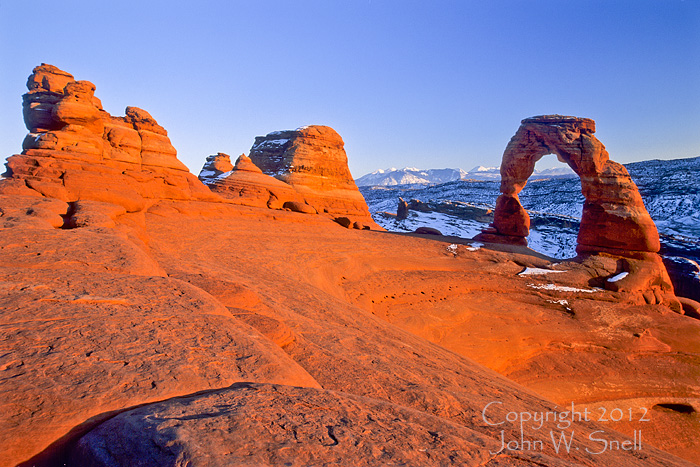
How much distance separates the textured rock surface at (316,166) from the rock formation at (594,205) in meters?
8.70

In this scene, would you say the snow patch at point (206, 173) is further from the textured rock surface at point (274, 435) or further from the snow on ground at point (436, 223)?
the textured rock surface at point (274, 435)

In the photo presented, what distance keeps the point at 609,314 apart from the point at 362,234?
834 centimetres

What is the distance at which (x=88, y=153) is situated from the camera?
10641 millimetres

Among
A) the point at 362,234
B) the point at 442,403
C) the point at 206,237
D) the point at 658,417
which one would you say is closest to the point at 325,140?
the point at 362,234

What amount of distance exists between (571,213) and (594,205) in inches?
1263

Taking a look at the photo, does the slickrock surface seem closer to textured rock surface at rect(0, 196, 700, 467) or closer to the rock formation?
textured rock surface at rect(0, 196, 700, 467)

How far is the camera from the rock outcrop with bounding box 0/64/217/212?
8570 millimetres

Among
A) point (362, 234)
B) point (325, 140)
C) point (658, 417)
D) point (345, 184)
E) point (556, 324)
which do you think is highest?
point (325, 140)

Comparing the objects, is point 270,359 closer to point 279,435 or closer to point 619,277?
point 279,435

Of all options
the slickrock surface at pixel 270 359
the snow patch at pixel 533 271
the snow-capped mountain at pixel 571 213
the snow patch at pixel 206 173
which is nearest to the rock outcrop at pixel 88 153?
the slickrock surface at pixel 270 359

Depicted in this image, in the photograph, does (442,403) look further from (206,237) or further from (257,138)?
(257,138)

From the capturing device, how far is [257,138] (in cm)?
2820

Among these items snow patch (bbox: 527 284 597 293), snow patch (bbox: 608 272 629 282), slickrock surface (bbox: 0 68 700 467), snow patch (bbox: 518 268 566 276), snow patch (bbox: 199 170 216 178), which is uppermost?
snow patch (bbox: 199 170 216 178)

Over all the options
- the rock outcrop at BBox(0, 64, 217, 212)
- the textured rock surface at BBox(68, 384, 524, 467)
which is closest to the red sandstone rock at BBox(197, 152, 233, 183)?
the rock outcrop at BBox(0, 64, 217, 212)
